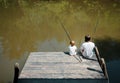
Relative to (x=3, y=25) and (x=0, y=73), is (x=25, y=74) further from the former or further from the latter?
(x=3, y=25)

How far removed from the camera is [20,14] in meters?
21.1

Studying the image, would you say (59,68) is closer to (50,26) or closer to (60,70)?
(60,70)

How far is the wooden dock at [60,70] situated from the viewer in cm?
773

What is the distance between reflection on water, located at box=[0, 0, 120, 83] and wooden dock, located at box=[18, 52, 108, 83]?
206 cm

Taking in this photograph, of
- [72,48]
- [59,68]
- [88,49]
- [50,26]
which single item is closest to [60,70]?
[59,68]

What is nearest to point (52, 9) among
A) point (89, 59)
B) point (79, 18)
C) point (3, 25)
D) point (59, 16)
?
point (59, 16)

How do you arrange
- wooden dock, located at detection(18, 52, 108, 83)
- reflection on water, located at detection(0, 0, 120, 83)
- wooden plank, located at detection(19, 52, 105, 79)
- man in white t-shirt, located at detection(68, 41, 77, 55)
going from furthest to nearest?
reflection on water, located at detection(0, 0, 120, 83)
man in white t-shirt, located at detection(68, 41, 77, 55)
wooden plank, located at detection(19, 52, 105, 79)
wooden dock, located at detection(18, 52, 108, 83)

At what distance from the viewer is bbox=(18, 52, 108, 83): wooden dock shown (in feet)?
25.3

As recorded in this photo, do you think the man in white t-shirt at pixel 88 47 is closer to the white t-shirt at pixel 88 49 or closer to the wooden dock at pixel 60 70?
the white t-shirt at pixel 88 49

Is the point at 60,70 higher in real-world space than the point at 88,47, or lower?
lower

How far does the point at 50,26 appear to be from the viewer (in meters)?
17.9

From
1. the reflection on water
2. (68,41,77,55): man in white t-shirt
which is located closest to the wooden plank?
(68,41,77,55): man in white t-shirt

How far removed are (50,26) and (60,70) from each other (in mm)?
9778

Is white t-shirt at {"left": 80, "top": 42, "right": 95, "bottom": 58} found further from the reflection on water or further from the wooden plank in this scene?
the reflection on water
